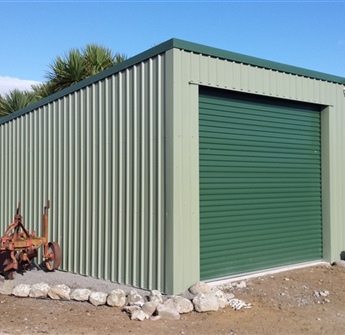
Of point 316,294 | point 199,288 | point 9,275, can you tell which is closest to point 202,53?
point 199,288

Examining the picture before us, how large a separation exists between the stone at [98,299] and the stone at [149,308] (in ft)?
2.55

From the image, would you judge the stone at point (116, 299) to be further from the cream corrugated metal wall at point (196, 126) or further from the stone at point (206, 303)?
the stone at point (206, 303)

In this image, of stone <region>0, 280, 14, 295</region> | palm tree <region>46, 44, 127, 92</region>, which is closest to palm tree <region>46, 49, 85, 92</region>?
palm tree <region>46, 44, 127, 92</region>

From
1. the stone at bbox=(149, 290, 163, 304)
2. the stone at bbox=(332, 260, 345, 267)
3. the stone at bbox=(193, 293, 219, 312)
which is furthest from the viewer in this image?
the stone at bbox=(332, 260, 345, 267)

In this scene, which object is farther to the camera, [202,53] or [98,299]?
[202,53]

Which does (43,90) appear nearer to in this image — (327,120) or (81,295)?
(327,120)

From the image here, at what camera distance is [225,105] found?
852cm

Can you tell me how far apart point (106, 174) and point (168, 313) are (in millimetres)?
3188

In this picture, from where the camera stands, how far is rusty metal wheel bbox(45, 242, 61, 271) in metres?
9.34

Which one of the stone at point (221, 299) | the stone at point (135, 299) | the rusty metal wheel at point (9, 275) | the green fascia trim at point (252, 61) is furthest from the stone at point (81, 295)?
the green fascia trim at point (252, 61)

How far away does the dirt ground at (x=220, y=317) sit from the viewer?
6.05m

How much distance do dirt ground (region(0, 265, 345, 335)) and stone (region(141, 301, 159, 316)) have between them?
0.20 m

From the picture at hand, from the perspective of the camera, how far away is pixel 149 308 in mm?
6523

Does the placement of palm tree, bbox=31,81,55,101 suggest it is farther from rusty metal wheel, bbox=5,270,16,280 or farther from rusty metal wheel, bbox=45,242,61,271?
Result: rusty metal wheel, bbox=5,270,16,280
